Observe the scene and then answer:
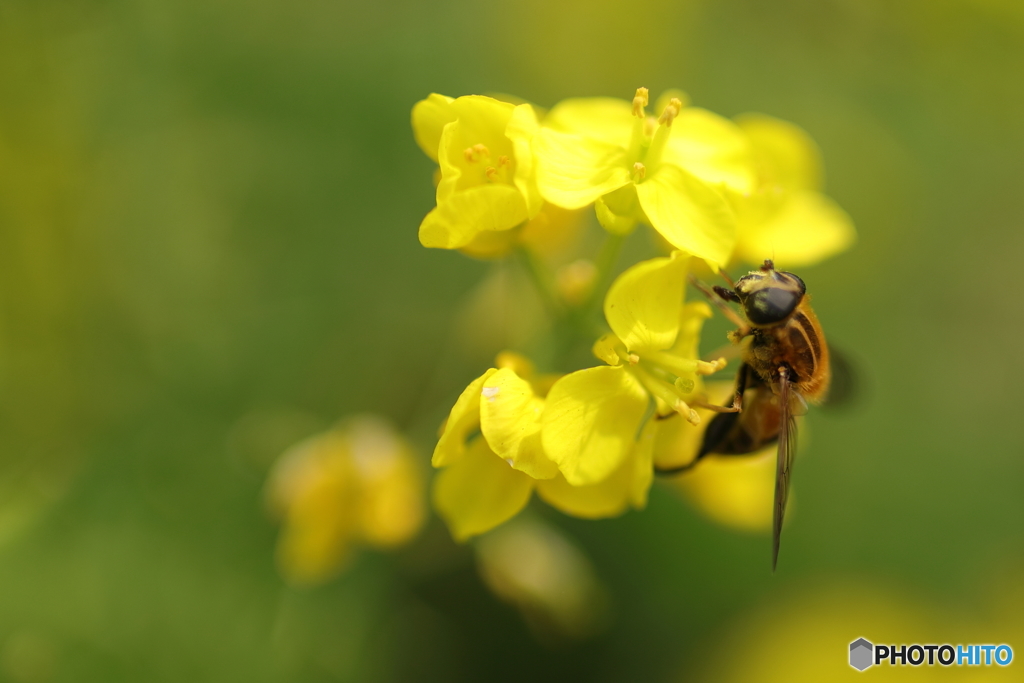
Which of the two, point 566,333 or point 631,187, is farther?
point 566,333

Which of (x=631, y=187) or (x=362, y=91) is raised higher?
(x=362, y=91)

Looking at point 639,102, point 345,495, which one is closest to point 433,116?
point 639,102

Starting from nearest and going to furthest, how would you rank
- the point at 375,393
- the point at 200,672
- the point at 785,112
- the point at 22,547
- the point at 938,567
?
the point at 22,547, the point at 200,672, the point at 375,393, the point at 938,567, the point at 785,112

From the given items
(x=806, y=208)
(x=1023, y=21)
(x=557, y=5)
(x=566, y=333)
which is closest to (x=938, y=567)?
(x=806, y=208)

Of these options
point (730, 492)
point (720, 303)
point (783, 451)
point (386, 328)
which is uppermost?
point (720, 303)

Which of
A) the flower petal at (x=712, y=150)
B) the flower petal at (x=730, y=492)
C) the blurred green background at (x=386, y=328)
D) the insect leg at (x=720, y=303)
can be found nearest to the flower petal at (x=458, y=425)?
the insect leg at (x=720, y=303)

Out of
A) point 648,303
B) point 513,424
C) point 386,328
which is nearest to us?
point 513,424

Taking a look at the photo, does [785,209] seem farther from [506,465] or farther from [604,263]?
[506,465]

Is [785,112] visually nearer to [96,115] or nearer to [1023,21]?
[1023,21]
